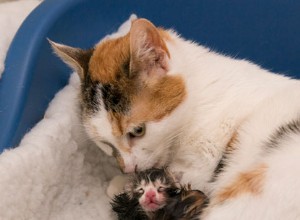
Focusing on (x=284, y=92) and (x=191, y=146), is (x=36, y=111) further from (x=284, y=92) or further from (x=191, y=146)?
(x=284, y=92)

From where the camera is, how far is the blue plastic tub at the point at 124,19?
150cm

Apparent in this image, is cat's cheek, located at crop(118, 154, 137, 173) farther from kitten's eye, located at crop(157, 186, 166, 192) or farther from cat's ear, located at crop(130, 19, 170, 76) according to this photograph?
cat's ear, located at crop(130, 19, 170, 76)

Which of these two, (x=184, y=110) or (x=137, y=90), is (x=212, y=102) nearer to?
(x=184, y=110)

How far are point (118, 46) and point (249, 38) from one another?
0.77 meters

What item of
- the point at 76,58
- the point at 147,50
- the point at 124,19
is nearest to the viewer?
the point at 147,50

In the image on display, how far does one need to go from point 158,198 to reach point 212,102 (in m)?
0.29

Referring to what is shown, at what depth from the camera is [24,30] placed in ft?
5.08

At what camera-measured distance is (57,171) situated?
140 centimetres

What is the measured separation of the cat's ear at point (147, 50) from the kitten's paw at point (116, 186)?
396 mm

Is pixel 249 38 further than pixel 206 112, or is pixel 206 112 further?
pixel 249 38

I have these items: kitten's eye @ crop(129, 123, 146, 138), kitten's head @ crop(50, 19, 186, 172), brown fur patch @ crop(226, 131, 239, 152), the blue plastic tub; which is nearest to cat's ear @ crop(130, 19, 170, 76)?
kitten's head @ crop(50, 19, 186, 172)

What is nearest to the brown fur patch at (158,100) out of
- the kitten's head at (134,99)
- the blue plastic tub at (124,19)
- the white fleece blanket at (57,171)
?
the kitten's head at (134,99)

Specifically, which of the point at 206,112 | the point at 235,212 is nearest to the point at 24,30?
the point at 206,112

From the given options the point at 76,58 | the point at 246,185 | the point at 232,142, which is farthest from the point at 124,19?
the point at 246,185
